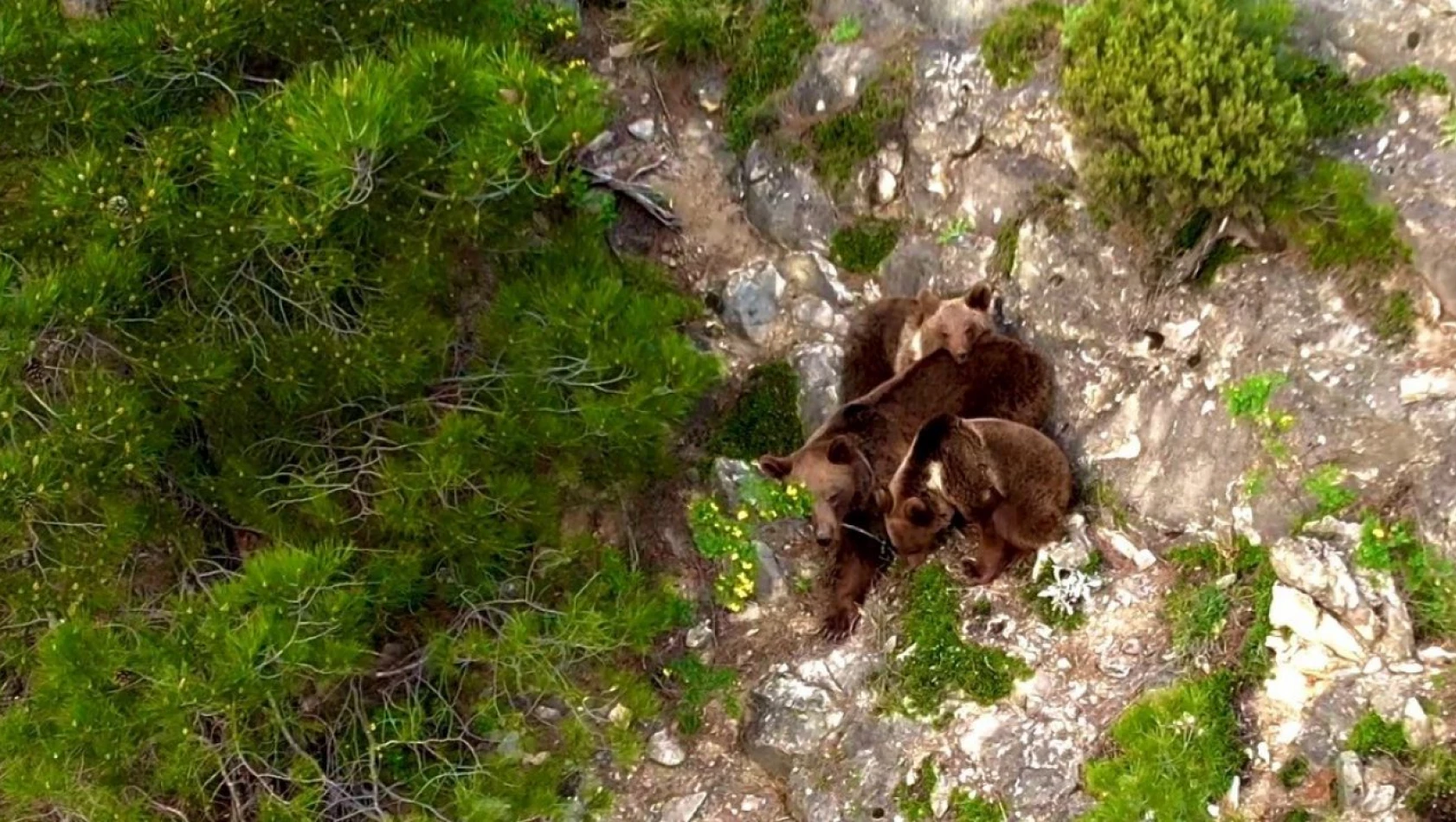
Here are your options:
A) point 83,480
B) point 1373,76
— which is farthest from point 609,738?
point 1373,76

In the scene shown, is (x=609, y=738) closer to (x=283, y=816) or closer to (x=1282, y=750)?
(x=283, y=816)

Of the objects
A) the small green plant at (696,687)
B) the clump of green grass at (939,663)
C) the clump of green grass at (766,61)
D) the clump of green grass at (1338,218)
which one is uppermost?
the clump of green grass at (1338,218)

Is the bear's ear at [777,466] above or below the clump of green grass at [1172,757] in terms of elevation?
below

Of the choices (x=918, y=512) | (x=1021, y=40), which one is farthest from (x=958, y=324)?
(x=1021, y=40)

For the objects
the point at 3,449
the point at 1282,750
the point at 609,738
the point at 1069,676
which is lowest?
the point at 609,738

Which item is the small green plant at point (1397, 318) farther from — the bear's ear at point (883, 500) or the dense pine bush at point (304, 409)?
the dense pine bush at point (304, 409)

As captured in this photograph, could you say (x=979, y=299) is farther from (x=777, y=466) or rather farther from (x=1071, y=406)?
(x=777, y=466)

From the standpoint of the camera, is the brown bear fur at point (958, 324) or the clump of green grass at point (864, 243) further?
the clump of green grass at point (864, 243)

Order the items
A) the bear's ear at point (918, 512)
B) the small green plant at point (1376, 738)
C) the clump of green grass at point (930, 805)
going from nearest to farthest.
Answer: the small green plant at point (1376, 738)
the clump of green grass at point (930, 805)
the bear's ear at point (918, 512)

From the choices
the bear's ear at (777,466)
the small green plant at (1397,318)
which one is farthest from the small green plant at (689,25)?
the small green plant at (1397,318)
